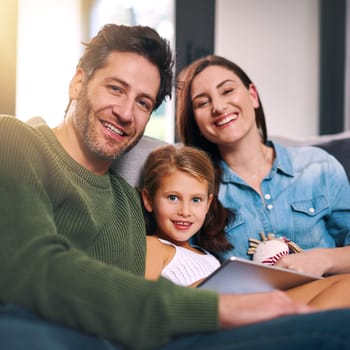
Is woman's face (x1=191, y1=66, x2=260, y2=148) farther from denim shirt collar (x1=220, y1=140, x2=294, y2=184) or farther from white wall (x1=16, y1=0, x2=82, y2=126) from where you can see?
white wall (x1=16, y1=0, x2=82, y2=126)

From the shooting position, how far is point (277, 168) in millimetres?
1831

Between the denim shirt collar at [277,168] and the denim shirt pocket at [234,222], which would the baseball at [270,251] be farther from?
the denim shirt collar at [277,168]

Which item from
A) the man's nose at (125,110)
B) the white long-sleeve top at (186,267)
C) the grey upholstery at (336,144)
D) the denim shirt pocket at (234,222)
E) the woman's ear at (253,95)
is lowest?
the white long-sleeve top at (186,267)

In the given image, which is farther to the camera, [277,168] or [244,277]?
[277,168]

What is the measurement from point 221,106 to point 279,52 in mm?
2164

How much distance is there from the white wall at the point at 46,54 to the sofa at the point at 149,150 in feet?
3.15

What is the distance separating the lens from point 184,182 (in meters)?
1.65

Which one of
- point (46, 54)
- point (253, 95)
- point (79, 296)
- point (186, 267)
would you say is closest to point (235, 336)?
point (79, 296)

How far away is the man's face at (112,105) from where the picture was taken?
1407mm

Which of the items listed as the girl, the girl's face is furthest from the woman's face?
the girl's face

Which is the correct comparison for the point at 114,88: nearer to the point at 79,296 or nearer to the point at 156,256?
the point at 156,256

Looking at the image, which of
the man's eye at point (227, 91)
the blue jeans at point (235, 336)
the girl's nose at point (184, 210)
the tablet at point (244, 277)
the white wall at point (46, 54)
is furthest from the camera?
the white wall at point (46, 54)

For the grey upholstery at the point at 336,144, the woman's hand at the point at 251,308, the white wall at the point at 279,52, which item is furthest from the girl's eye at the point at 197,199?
the white wall at the point at 279,52

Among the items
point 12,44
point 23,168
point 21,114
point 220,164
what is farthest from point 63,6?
point 23,168
